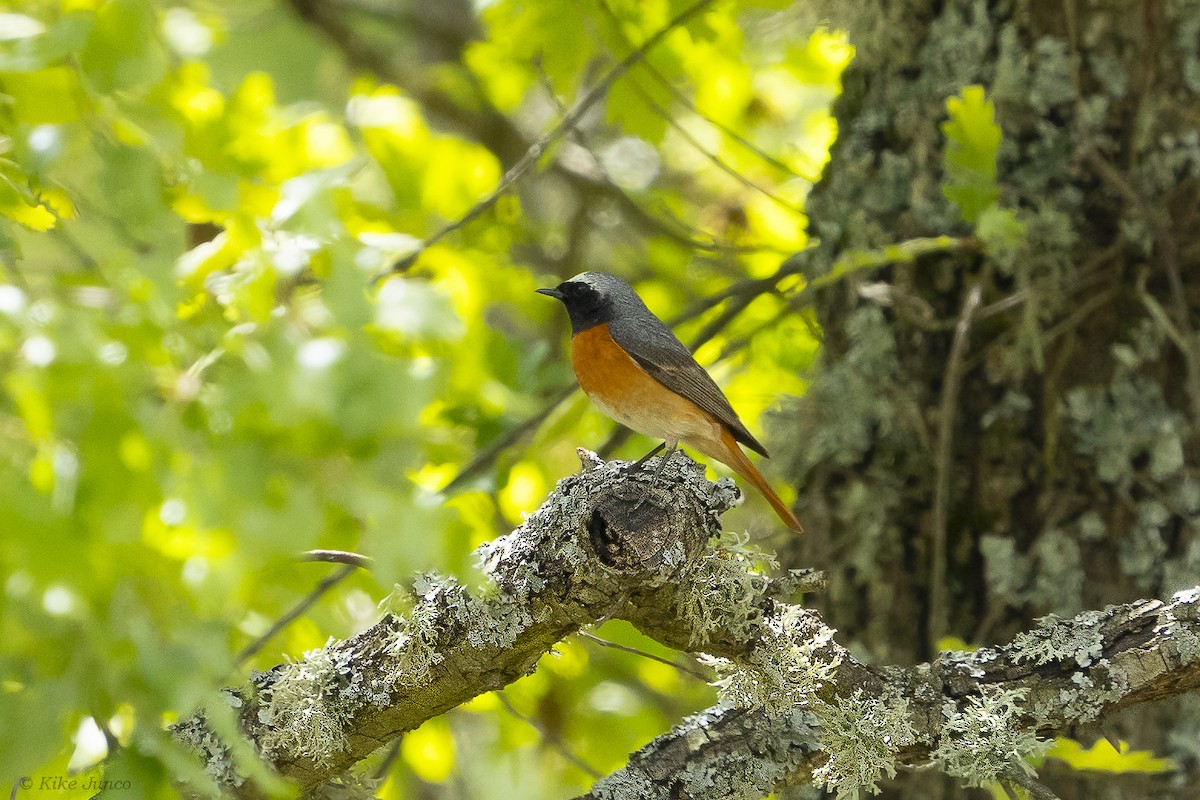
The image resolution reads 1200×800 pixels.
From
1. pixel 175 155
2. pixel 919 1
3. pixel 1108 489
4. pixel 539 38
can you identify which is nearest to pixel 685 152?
pixel 539 38

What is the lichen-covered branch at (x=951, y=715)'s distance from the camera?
9.11 feet

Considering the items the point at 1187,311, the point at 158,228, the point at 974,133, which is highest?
the point at 1187,311

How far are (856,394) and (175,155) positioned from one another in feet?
9.36

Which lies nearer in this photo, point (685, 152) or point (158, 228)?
point (158, 228)

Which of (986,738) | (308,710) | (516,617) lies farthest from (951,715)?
(308,710)

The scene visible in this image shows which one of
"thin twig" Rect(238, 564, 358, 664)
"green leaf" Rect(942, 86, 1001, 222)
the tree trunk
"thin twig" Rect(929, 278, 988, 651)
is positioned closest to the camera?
"thin twig" Rect(238, 564, 358, 664)

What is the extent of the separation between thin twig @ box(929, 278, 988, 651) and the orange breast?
804mm

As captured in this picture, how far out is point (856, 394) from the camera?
4.26 m

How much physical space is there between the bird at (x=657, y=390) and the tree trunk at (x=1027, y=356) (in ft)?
1.24

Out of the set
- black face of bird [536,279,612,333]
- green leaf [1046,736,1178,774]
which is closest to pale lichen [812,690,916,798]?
green leaf [1046,736,1178,774]

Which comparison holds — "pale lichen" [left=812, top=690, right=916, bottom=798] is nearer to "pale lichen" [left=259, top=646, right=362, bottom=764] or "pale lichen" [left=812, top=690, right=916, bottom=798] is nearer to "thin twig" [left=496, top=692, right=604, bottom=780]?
"thin twig" [left=496, top=692, right=604, bottom=780]

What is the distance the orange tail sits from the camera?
408cm

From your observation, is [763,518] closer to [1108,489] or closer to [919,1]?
[1108,489]

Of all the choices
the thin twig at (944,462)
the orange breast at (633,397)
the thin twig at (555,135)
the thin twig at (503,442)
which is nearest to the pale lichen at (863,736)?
the thin twig at (944,462)
